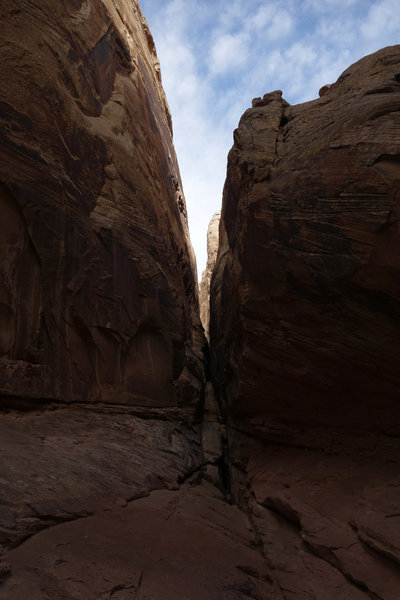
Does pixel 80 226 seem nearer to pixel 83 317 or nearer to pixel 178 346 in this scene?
pixel 83 317

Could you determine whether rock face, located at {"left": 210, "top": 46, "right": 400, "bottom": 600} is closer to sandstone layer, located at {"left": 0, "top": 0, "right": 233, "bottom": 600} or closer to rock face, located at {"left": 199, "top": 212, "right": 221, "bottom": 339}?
sandstone layer, located at {"left": 0, "top": 0, "right": 233, "bottom": 600}

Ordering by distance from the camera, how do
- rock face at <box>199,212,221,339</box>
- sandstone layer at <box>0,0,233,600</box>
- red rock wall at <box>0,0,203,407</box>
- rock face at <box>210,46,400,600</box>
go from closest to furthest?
sandstone layer at <box>0,0,233,600</box>
rock face at <box>210,46,400,600</box>
red rock wall at <box>0,0,203,407</box>
rock face at <box>199,212,221,339</box>

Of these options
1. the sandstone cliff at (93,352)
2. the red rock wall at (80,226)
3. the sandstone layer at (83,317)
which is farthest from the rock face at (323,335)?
the red rock wall at (80,226)

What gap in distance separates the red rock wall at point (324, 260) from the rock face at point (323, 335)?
1.0 inches

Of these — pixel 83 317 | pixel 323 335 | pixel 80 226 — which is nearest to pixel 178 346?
pixel 83 317

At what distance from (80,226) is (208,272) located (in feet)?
76.8

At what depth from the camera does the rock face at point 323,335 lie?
5.73m

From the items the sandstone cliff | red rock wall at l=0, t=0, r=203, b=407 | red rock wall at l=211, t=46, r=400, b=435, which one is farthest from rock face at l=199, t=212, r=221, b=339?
red rock wall at l=211, t=46, r=400, b=435

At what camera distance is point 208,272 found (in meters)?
31.2

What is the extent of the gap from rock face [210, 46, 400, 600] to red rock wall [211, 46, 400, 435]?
0.02 metres

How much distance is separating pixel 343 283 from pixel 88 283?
4.97m

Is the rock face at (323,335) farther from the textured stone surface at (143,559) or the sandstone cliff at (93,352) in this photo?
the sandstone cliff at (93,352)

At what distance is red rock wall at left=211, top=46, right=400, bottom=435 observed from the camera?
A: 6.92 metres

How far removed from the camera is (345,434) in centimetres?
816
